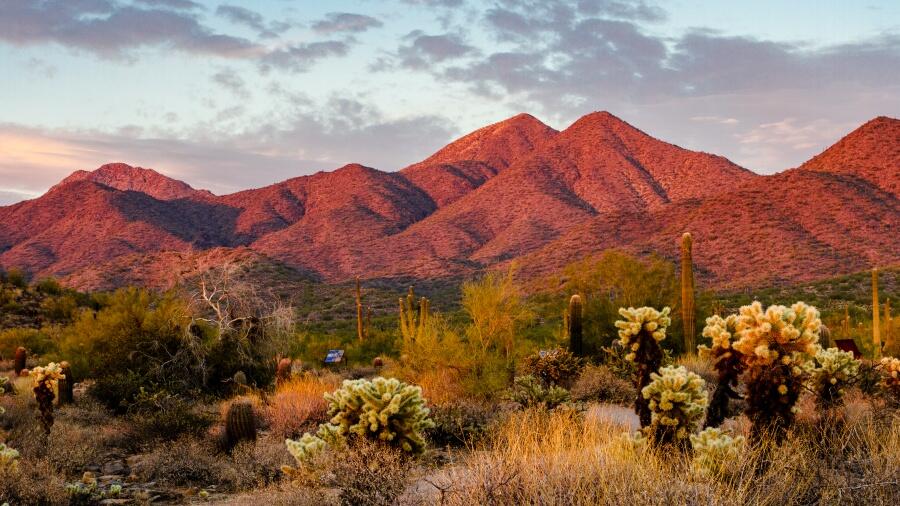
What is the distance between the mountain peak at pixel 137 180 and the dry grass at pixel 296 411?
98.4 m

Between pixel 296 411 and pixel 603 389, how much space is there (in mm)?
5740

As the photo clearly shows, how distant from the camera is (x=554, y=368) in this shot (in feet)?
47.6

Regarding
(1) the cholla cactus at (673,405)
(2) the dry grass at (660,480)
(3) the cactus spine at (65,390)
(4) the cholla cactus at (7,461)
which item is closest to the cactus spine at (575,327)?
(1) the cholla cactus at (673,405)

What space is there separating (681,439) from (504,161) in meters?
98.7

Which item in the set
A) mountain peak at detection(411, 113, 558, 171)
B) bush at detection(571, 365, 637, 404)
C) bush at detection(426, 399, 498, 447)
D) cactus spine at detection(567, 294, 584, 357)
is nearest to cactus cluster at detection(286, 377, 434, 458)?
bush at detection(426, 399, 498, 447)

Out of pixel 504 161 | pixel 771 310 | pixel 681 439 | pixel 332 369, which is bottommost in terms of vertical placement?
pixel 332 369

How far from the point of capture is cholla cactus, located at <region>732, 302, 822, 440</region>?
6.52 m

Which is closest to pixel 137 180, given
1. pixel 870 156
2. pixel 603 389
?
pixel 870 156

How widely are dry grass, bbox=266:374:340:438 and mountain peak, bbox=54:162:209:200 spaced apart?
9836 centimetres

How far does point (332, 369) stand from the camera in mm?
22422

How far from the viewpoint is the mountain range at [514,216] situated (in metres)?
52.8

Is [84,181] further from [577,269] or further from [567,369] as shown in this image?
[567,369]

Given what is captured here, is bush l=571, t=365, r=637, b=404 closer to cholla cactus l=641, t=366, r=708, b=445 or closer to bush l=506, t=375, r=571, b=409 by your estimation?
bush l=506, t=375, r=571, b=409

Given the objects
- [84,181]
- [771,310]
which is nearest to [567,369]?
[771,310]
